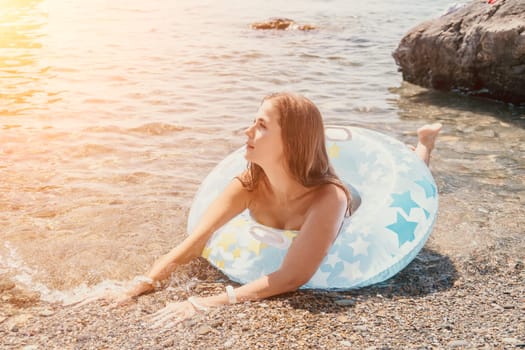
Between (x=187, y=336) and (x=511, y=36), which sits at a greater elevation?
(x=511, y=36)

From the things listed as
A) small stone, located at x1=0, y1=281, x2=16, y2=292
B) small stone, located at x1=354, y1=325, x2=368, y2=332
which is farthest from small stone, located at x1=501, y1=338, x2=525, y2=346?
small stone, located at x1=0, y1=281, x2=16, y2=292

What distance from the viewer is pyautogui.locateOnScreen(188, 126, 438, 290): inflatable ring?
3576 mm

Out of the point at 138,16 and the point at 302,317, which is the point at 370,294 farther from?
the point at 138,16

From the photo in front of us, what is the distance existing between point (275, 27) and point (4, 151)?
10.3 meters

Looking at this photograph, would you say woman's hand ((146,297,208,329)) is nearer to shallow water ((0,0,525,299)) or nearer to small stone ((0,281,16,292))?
shallow water ((0,0,525,299))

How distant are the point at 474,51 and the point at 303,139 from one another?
5.38 meters

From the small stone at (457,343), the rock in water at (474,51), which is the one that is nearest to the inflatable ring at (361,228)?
the small stone at (457,343)

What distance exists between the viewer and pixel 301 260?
131 inches

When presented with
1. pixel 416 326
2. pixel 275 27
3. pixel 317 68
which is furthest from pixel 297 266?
pixel 275 27

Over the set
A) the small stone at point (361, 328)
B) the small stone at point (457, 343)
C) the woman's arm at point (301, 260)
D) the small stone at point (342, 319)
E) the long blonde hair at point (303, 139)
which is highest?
the long blonde hair at point (303, 139)

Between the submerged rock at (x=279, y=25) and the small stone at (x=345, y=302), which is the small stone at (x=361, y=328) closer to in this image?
the small stone at (x=345, y=302)

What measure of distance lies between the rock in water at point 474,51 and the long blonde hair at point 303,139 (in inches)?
193

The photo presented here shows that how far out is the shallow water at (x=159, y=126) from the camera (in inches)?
178

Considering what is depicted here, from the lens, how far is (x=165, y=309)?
3207 mm
